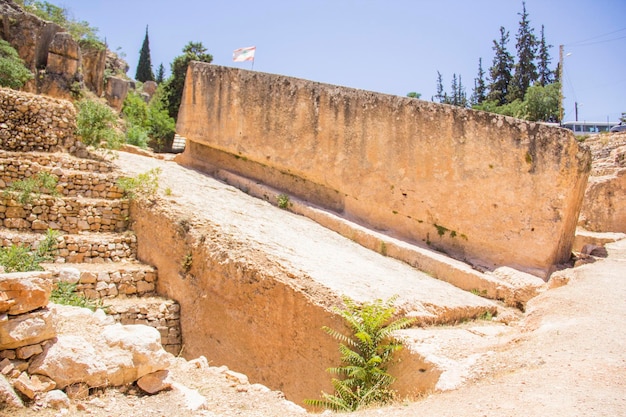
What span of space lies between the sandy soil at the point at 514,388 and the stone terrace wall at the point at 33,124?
636cm

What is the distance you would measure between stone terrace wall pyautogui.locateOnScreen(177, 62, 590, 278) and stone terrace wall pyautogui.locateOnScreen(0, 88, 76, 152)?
310 cm

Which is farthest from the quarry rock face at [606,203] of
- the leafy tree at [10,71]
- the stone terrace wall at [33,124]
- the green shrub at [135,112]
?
the green shrub at [135,112]

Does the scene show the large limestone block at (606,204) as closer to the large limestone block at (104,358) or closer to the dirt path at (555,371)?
the dirt path at (555,371)

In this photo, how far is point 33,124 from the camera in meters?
9.34

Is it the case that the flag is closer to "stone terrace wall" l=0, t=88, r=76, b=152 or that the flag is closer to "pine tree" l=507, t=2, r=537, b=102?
"stone terrace wall" l=0, t=88, r=76, b=152

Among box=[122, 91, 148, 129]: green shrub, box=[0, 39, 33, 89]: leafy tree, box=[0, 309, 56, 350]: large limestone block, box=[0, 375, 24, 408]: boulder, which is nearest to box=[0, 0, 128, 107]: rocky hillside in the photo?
box=[0, 39, 33, 89]: leafy tree

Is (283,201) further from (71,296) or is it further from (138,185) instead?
(71,296)

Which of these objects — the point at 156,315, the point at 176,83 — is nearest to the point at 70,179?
the point at 156,315

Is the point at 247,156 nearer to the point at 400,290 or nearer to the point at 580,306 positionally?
the point at 400,290

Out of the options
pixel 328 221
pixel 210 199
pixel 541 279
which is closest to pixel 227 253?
pixel 210 199

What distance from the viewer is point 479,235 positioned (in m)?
8.86

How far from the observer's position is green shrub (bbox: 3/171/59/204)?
8.00m

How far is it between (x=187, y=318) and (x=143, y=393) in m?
3.43

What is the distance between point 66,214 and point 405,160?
6.42 meters
